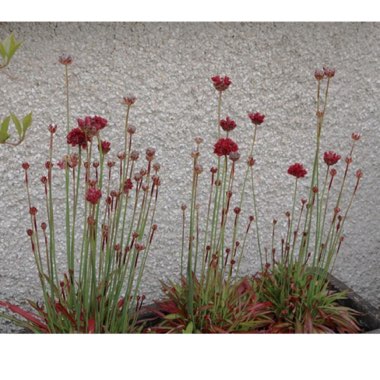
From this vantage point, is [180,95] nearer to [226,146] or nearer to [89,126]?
[226,146]

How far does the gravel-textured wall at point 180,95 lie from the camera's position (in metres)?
2.00

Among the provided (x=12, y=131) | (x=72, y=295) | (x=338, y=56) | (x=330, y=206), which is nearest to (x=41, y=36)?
(x=12, y=131)

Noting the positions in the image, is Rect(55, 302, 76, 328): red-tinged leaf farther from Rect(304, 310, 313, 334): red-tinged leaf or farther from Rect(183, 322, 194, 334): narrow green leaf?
Rect(304, 310, 313, 334): red-tinged leaf

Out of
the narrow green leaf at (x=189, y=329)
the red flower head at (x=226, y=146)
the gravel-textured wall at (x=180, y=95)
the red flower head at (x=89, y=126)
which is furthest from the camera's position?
the gravel-textured wall at (x=180, y=95)

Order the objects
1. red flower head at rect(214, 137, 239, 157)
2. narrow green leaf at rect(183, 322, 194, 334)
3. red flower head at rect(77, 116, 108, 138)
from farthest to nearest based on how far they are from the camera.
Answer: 1. narrow green leaf at rect(183, 322, 194, 334)
2. red flower head at rect(214, 137, 239, 157)
3. red flower head at rect(77, 116, 108, 138)

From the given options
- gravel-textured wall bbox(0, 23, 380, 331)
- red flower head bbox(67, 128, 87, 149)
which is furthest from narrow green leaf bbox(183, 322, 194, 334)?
red flower head bbox(67, 128, 87, 149)

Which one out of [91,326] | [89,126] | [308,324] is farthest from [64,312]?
[308,324]

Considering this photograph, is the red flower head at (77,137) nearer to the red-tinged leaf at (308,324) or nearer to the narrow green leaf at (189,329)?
the narrow green leaf at (189,329)

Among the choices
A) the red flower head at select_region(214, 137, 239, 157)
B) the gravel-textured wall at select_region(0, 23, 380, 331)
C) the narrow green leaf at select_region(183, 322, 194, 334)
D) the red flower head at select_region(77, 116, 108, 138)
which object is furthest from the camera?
the gravel-textured wall at select_region(0, 23, 380, 331)

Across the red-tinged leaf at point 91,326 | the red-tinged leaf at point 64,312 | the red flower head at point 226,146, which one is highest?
the red flower head at point 226,146

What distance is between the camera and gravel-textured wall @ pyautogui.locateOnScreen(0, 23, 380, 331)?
2.00 meters

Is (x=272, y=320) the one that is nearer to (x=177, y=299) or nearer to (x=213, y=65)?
(x=177, y=299)

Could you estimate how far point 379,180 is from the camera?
7.70 ft

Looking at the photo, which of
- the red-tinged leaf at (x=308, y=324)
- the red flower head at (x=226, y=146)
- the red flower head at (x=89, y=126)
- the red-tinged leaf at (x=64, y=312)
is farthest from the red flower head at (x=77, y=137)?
the red-tinged leaf at (x=308, y=324)
